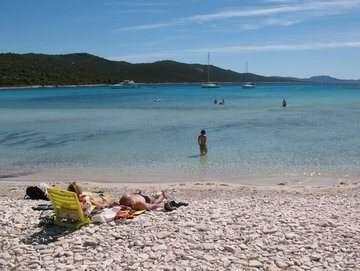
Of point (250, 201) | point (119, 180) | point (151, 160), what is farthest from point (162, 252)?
point (151, 160)

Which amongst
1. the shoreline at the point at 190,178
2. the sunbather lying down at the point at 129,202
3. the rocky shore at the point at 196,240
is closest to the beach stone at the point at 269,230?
the rocky shore at the point at 196,240

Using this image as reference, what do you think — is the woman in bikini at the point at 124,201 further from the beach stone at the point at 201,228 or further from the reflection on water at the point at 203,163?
the reflection on water at the point at 203,163

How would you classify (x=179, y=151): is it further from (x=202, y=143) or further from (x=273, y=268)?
(x=273, y=268)

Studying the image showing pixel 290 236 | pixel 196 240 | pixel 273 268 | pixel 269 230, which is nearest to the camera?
pixel 273 268

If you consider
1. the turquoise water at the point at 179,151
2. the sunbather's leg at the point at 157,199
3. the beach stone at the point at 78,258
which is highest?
the sunbather's leg at the point at 157,199

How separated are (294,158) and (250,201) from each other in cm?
965

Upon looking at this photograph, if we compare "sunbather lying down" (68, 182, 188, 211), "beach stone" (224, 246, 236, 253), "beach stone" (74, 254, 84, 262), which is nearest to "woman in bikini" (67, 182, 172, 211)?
"sunbather lying down" (68, 182, 188, 211)

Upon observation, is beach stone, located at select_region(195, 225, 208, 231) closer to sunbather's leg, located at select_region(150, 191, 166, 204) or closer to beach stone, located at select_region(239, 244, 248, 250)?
beach stone, located at select_region(239, 244, 248, 250)

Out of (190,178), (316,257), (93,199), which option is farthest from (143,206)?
(190,178)

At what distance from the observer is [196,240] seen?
28.5 ft

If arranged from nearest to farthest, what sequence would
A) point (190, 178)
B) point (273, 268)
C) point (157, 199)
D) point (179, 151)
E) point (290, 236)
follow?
point (273, 268)
point (290, 236)
point (157, 199)
point (190, 178)
point (179, 151)

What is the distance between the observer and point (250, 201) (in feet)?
40.8

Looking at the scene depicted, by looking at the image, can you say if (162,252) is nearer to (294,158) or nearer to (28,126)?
(294,158)

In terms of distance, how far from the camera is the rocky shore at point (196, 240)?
310 inches
